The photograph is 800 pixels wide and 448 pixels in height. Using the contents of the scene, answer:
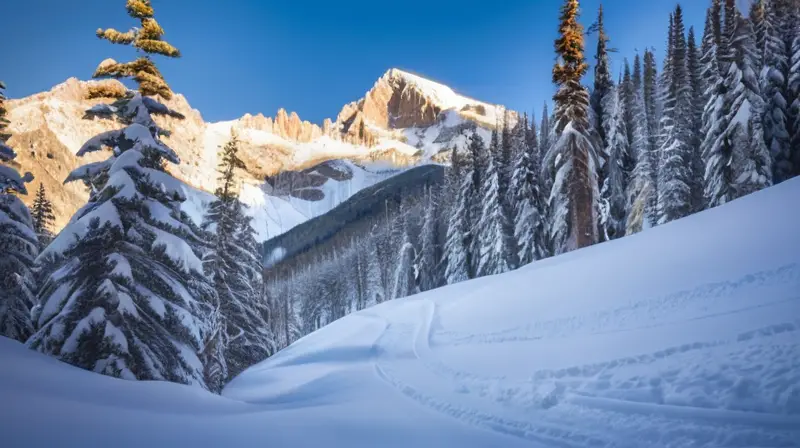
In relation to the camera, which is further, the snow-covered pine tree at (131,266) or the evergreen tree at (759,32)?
the evergreen tree at (759,32)

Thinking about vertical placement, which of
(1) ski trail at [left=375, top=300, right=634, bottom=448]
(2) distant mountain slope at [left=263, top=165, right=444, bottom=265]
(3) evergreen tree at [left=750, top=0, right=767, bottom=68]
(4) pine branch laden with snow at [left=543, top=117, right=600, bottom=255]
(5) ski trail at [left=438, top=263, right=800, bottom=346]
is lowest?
(1) ski trail at [left=375, top=300, right=634, bottom=448]

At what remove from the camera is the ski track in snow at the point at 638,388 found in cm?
443

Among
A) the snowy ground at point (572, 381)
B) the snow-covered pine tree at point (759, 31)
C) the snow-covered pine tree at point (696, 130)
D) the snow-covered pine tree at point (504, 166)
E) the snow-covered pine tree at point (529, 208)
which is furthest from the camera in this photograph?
the snow-covered pine tree at point (504, 166)

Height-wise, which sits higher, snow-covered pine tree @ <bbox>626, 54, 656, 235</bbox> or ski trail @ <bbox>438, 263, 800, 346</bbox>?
snow-covered pine tree @ <bbox>626, 54, 656, 235</bbox>

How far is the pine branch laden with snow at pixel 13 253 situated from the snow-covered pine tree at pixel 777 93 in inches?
1371

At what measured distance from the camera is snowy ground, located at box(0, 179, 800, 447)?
4.54 metres

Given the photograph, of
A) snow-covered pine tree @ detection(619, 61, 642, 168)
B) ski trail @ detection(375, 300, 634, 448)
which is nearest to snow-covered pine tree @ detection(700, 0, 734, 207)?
snow-covered pine tree @ detection(619, 61, 642, 168)

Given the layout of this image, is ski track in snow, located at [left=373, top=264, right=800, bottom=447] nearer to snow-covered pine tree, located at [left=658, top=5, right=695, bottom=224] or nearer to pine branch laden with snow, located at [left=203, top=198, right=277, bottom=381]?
pine branch laden with snow, located at [left=203, top=198, right=277, bottom=381]

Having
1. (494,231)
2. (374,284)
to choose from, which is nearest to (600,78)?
(494,231)

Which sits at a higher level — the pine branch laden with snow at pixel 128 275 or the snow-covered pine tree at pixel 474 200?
the snow-covered pine tree at pixel 474 200

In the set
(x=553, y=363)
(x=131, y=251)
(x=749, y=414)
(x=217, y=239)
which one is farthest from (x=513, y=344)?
(x=217, y=239)

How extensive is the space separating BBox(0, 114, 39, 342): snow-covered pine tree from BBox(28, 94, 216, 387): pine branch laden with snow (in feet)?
22.7

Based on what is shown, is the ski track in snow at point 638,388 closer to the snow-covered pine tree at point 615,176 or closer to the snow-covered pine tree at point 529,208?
the snow-covered pine tree at point 529,208

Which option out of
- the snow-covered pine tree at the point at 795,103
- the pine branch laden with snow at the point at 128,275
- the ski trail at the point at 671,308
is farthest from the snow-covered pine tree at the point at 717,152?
the pine branch laden with snow at the point at 128,275
